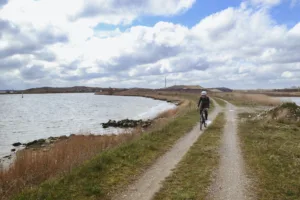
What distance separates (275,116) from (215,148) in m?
14.1

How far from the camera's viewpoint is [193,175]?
1003 centimetres

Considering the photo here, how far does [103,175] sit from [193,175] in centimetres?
299

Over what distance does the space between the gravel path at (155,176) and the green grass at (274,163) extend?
2771 mm

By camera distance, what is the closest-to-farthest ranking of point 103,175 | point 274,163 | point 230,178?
1. point 230,178
2. point 103,175
3. point 274,163

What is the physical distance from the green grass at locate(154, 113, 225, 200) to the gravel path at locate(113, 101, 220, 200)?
236 mm

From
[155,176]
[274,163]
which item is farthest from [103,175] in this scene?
[274,163]

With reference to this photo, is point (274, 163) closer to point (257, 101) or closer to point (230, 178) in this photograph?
point (230, 178)

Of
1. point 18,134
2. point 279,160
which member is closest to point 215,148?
point 279,160

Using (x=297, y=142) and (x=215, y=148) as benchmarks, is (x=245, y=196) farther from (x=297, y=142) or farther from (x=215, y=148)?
(x=297, y=142)

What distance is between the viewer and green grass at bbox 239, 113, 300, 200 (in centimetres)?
859

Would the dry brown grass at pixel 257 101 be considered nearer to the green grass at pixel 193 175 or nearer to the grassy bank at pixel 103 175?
the green grass at pixel 193 175

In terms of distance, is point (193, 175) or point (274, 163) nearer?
point (193, 175)

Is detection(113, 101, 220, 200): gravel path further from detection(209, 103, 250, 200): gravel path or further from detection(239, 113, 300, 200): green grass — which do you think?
detection(239, 113, 300, 200): green grass

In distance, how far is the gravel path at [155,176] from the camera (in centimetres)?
827
